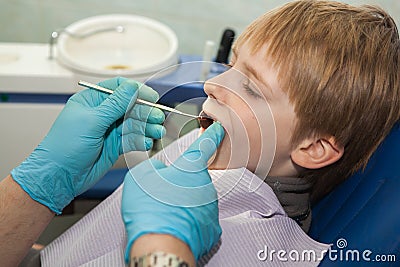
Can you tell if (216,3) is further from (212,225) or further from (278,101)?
(212,225)

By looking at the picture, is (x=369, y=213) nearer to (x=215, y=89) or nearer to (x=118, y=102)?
(x=215, y=89)

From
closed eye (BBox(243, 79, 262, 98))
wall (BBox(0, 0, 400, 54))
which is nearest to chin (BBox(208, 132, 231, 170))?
closed eye (BBox(243, 79, 262, 98))

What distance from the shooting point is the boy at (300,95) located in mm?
1095

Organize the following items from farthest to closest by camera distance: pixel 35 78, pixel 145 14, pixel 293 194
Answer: pixel 145 14 → pixel 35 78 → pixel 293 194

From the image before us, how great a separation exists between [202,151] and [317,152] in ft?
0.91

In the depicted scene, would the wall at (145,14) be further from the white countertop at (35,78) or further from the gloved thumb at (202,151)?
the gloved thumb at (202,151)

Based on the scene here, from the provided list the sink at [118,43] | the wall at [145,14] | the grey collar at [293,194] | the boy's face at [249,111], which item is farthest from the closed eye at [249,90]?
the wall at [145,14]

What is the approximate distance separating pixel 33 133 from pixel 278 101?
1.09m

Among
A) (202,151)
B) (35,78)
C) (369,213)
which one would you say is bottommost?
(35,78)

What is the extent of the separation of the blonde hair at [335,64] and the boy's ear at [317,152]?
0.05ft

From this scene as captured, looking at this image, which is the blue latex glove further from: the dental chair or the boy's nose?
the dental chair

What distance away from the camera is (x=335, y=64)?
1087 mm

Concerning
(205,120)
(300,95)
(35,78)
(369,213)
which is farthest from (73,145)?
(35,78)

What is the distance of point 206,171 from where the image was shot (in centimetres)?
103
